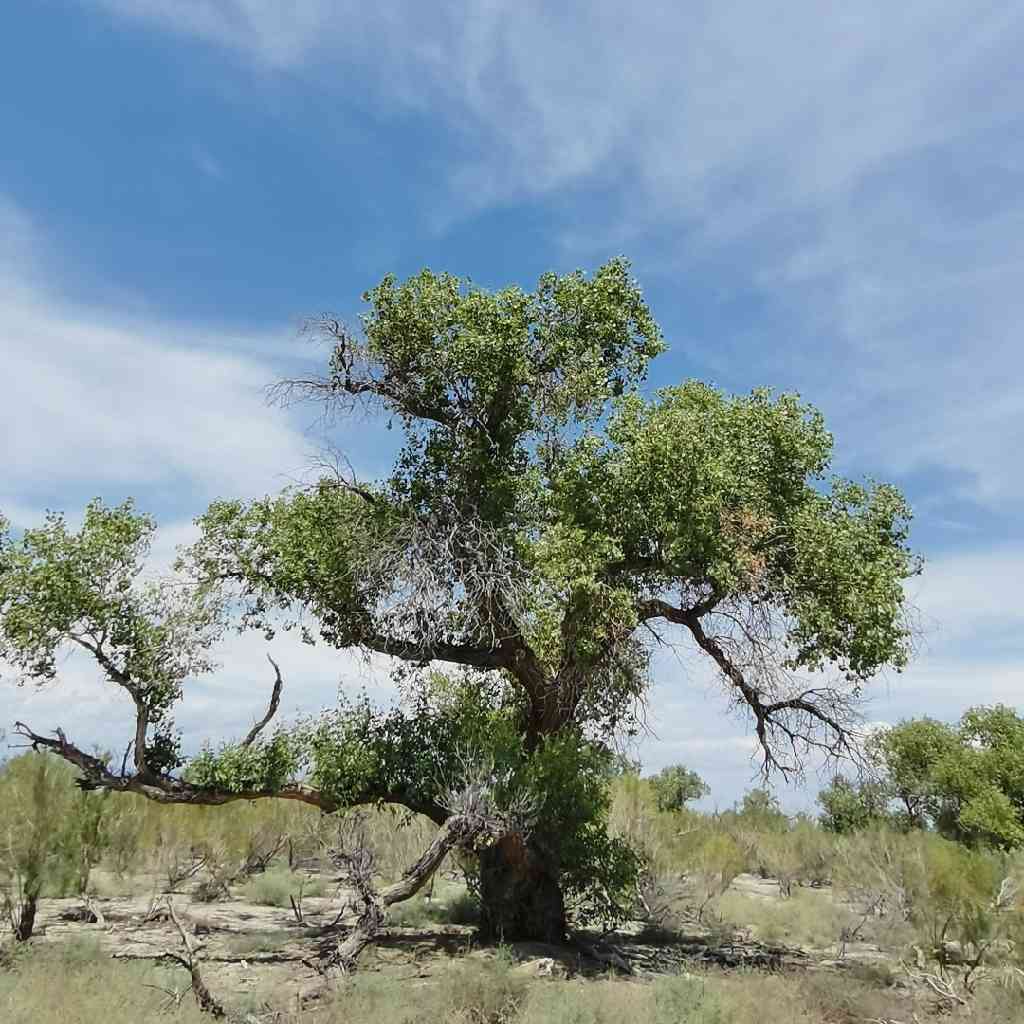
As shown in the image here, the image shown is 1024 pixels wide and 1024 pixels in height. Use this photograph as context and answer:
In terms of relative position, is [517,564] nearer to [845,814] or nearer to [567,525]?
[567,525]

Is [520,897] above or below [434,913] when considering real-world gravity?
above

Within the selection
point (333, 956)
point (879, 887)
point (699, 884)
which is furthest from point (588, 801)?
point (699, 884)

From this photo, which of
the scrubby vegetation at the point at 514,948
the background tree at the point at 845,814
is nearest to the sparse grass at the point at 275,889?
the scrubby vegetation at the point at 514,948

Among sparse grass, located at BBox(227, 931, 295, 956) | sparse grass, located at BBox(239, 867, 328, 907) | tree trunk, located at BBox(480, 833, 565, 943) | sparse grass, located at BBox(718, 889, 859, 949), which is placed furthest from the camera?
sparse grass, located at BBox(239, 867, 328, 907)

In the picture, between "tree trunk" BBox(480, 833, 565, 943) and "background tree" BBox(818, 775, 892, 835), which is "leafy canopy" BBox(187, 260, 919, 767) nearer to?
"tree trunk" BBox(480, 833, 565, 943)

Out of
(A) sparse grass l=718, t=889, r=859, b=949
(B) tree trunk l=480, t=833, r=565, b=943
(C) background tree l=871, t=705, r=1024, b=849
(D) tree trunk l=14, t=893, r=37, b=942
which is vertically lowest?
(A) sparse grass l=718, t=889, r=859, b=949

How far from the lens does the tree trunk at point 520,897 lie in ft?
55.3

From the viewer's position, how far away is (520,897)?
671 inches

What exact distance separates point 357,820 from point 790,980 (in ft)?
24.2

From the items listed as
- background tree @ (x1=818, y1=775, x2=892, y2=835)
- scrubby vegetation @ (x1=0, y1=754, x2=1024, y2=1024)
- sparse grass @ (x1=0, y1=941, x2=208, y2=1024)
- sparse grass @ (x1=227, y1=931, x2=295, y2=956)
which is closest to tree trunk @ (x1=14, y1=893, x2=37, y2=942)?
scrubby vegetation @ (x1=0, y1=754, x2=1024, y2=1024)

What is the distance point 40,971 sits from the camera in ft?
37.6

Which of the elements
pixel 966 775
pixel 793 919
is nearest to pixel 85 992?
pixel 793 919

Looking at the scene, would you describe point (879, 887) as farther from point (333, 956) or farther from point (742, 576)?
point (333, 956)

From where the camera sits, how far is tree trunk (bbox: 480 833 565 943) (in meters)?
16.9
